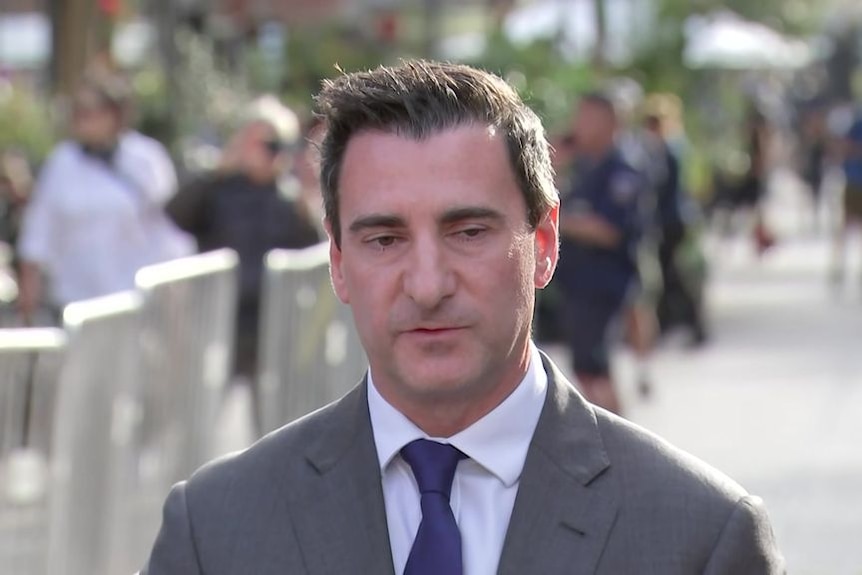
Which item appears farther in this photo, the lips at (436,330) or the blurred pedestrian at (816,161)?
the blurred pedestrian at (816,161)

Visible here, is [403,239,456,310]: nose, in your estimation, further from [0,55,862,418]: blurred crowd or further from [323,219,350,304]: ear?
[0,55,862,418]: blurred crowd

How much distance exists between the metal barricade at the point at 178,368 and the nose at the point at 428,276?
4491 millimetres

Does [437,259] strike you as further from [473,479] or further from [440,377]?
[473,479]

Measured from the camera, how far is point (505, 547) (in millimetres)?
2754

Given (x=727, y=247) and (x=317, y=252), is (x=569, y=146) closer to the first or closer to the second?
(x=317, y=252)

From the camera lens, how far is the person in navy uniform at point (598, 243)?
11086 mm

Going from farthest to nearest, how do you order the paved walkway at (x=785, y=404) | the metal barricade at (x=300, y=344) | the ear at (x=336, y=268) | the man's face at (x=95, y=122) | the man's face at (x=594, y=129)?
1. the man's face at (x=594, y=129)
2. the man's face at (x=95, y=122)
3. the paved walkway at (x=785, y=404)
4. the metal barricade at (x=300, y=344)
5. the ear at (x=336, y=268)

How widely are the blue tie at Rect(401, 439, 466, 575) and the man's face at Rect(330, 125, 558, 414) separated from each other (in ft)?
0.26

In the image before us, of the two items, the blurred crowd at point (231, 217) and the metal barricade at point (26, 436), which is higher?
the blurred crowd at point (231, 217)

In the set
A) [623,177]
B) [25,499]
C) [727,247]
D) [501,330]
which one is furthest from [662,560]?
[727,247]

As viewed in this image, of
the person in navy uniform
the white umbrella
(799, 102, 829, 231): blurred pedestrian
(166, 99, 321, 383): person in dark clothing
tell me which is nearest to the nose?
(166, 99, 321, 383): person in dark clothing

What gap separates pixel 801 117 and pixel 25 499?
3535cm

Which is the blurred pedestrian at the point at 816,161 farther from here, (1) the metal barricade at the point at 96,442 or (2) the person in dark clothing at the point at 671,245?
(1) the metal barricade at the point at 96,442

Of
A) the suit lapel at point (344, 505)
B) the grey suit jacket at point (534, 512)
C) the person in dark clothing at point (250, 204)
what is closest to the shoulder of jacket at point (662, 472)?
the grey suit jacket at point (534, 512)
